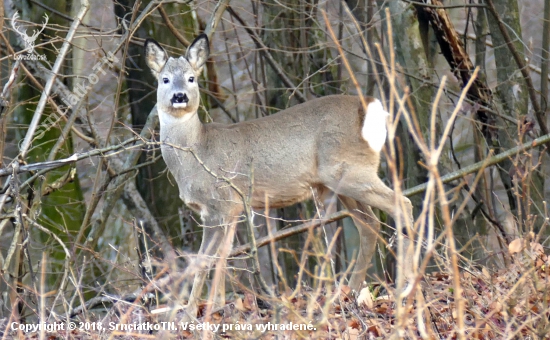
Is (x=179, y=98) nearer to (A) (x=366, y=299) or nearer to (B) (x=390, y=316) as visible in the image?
(A) (x=366, y=299)

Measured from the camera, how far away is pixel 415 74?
9016mm

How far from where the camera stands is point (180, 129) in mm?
7215

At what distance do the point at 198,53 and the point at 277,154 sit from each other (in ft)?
4.32

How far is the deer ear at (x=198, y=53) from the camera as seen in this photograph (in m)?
7.35

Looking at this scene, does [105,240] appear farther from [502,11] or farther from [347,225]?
[502,11]

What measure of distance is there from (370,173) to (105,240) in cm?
804

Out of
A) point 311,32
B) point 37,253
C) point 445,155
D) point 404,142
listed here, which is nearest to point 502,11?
point 445,155

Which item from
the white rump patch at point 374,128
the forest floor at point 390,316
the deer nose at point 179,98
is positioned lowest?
the forest floor at point 390,316

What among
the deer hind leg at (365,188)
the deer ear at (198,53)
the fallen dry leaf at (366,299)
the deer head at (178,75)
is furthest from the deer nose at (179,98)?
the fallen dry leaf at (366,299)

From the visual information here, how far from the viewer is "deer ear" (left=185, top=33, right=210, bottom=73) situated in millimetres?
7352

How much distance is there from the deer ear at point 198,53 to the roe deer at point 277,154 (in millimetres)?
181

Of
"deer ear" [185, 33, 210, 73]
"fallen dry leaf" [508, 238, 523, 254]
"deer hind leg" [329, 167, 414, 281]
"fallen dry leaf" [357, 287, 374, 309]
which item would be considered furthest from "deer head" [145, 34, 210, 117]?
"fallen dry leaf" [508, 238, 523, 254]

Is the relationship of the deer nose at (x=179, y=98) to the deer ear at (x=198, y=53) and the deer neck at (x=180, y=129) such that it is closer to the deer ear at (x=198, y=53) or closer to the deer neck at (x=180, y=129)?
the deer neck at (x=180, y=129)

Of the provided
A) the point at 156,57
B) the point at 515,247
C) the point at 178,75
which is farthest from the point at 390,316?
the point at 156,57
